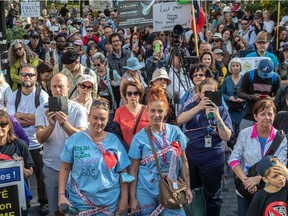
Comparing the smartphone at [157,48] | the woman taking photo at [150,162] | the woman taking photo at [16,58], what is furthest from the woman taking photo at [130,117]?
the woman taking photo at [16,58]

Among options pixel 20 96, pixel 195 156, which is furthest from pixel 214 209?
pixel 20 96

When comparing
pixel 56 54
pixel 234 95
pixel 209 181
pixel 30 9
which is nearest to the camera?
pixel 209 181

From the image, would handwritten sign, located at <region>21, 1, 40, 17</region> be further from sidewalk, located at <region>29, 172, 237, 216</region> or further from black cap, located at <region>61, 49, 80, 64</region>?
sidewalk, located at <region>29, 172, 237, 216</region>

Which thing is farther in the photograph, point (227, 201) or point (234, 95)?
point (234, 95)

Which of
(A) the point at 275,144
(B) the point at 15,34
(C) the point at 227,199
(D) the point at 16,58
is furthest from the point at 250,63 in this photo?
(B) the point at 15,34

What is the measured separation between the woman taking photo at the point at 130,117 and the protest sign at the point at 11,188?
3.38ft

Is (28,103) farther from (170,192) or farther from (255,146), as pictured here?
(255,146)

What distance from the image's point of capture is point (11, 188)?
4324 millimetres

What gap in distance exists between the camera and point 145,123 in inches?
187

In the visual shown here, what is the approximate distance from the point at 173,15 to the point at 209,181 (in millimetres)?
4327

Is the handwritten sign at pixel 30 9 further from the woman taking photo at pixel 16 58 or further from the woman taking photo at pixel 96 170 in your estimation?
the woman taking photo at pixel 96 170

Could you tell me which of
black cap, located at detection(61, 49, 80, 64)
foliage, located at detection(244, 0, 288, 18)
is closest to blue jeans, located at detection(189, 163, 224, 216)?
black cap, located at detection(61, 49, 80, 64)

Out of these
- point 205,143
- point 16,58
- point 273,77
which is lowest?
point 205,143

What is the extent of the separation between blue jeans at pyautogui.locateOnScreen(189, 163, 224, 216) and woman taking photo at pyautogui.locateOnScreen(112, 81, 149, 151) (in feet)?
2.50
